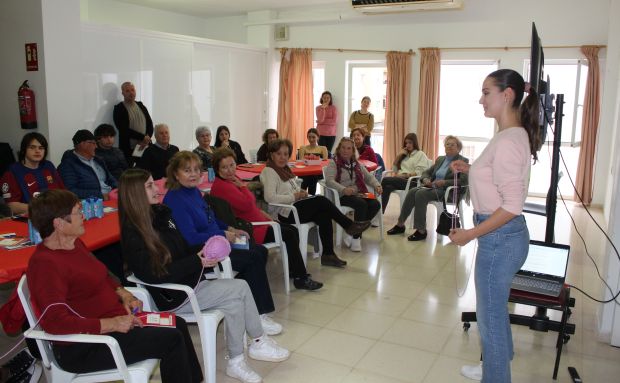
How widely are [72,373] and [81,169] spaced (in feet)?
8.67

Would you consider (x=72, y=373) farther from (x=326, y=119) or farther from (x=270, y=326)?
(x=326, y=119)

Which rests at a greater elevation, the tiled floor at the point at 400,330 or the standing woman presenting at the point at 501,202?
the standing woman presenting at the point at 501,202

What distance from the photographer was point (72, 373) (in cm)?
190

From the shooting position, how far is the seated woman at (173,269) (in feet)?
Answer: 7.54

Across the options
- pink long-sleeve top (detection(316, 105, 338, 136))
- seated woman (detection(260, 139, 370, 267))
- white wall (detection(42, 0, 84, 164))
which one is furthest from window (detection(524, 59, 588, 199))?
white wall (detection(42, 0, 84, 164))

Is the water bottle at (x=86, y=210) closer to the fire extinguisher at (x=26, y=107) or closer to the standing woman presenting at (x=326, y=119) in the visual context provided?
the fire extinguisher at (x=26, y=107)

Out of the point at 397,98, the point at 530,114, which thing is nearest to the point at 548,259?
the point at 530,114

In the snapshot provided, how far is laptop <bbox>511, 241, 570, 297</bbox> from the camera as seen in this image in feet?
9.41

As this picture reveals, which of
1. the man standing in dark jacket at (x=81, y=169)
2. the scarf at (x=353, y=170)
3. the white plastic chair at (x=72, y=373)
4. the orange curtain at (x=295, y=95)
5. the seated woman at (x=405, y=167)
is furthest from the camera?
the orange curtain at (x=295, y=95)

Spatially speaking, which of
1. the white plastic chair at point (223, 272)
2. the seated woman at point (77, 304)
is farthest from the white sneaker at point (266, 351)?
the seated woman at point (77, 304)

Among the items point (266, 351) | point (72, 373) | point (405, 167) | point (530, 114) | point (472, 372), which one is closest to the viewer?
point (72, 373)

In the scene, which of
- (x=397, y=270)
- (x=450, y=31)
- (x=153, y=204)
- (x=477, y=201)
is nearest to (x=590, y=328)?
(x=397, y=270)

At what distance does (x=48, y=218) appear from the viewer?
190cm

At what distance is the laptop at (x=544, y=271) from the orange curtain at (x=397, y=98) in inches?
217
